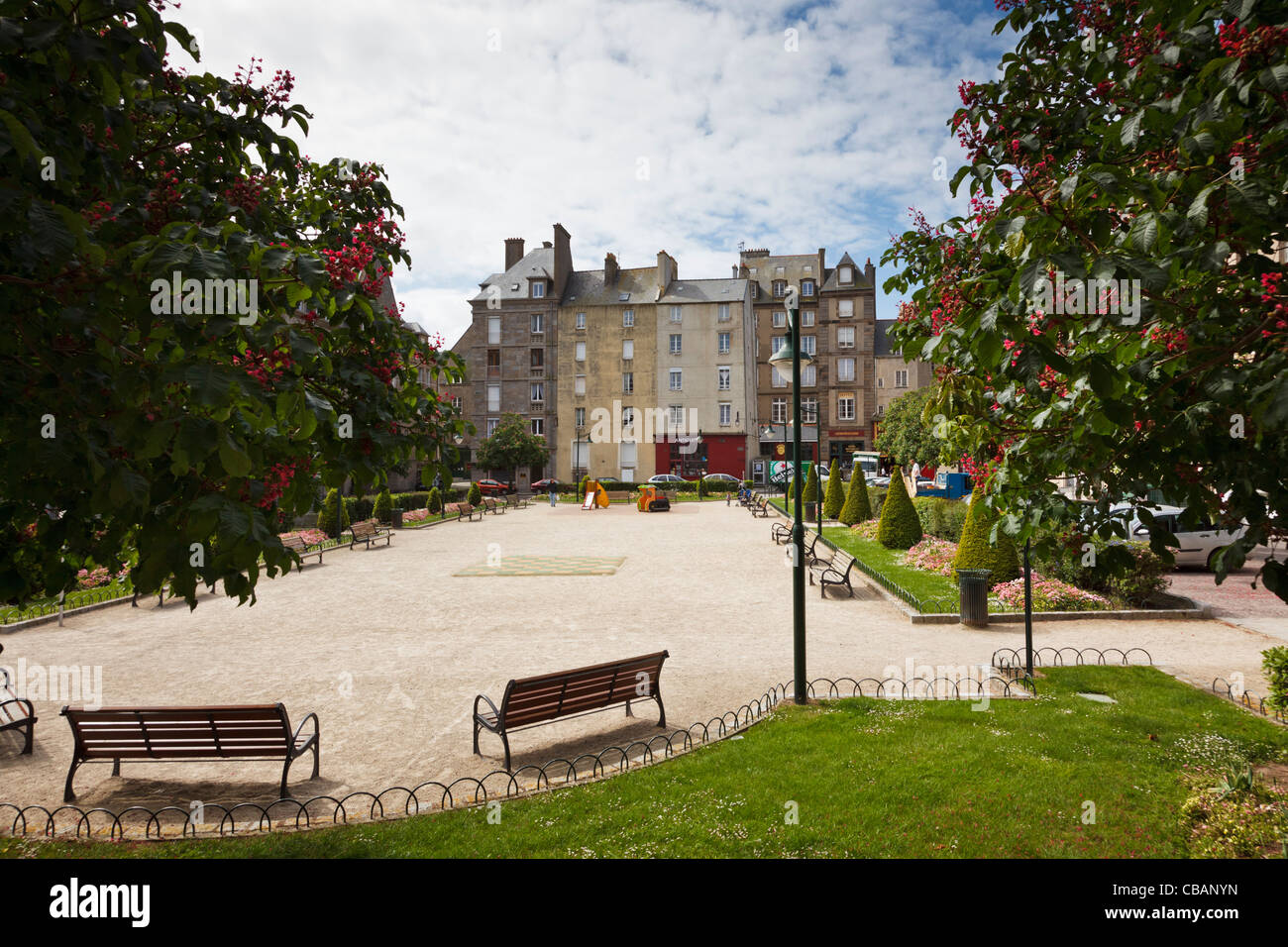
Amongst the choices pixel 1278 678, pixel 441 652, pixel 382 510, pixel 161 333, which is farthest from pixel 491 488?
pixel 161 333

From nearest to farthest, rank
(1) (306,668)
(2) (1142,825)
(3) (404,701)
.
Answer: (2) (1142,825)
(3) (404,701)
(1) (306,668)

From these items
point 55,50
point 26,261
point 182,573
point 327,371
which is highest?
point 55,50

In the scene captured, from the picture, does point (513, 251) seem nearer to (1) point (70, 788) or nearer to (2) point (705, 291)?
(2) point (705, 291)

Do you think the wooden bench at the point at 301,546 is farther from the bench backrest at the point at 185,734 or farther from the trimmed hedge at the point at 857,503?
the trimmed hedge at the point at 857,503

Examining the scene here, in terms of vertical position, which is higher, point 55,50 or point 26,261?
point 55,50

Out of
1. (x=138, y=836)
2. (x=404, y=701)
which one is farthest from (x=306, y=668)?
(x=138, y=836)

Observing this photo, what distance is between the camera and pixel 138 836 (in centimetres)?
552

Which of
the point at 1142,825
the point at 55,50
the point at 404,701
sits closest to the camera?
the point at 55,50

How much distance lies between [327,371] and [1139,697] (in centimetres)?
892

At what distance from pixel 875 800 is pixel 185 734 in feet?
19.5

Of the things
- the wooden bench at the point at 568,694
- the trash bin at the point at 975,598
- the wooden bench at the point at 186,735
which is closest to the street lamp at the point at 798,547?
the wooden bench at the point at 568,694

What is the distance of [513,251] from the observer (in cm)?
6184

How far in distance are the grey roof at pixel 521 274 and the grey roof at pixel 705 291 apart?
9.98 m

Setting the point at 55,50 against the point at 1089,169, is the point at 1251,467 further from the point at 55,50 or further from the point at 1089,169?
the point at 55,50
